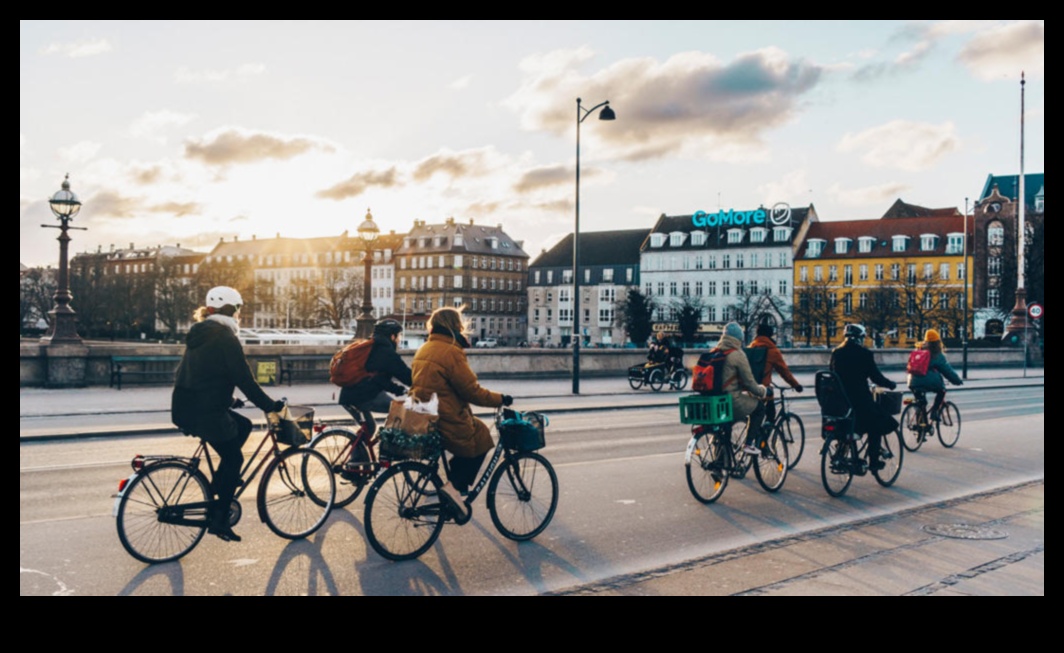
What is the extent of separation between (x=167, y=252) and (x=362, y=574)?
600 ft

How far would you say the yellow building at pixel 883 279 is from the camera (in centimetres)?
8225

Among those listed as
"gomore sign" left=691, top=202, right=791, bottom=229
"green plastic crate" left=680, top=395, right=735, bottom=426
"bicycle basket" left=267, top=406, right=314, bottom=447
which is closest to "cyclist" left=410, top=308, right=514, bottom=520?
"bicycle basket" left=267, top=406, right=314, bottom=447

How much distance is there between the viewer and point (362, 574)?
620 centimetres

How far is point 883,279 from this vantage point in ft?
294

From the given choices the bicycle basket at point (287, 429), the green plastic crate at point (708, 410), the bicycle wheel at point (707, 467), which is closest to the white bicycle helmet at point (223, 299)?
the bicycle basket at point (287, 429)

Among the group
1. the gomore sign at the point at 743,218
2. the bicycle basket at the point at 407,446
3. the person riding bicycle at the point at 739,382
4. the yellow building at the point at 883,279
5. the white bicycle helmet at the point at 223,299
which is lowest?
the bicycle basket at the point at 407,446

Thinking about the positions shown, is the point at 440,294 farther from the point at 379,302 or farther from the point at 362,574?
the point at 362,574

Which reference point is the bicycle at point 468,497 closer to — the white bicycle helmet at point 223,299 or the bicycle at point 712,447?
the white bicycle helmet at point 223,299

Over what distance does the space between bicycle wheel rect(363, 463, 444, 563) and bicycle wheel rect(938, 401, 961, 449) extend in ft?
32.8

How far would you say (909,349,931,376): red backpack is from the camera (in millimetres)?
13586

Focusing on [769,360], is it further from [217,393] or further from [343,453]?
[217,393]

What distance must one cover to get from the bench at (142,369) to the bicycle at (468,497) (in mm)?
20471

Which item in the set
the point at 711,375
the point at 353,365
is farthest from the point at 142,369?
the point at 711,375

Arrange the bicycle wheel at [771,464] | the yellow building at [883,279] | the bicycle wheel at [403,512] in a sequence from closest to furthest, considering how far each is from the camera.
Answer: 1. the bicycle wheel at [403,512]
2. the bicycle wheel at [771,464]
3. the yellow building at [883,279]
